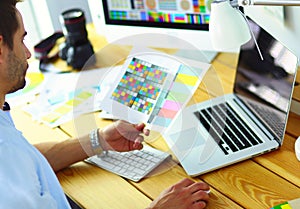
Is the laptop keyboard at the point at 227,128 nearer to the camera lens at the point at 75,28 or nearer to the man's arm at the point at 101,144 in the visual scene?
the man's arm at the point at 101,144

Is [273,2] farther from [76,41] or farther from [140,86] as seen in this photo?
[76,41]

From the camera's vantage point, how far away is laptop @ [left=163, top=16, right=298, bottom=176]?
48.3 inches

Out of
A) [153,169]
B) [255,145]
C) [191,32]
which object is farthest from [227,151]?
[191,32]

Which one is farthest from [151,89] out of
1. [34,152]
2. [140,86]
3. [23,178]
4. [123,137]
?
[23,178]

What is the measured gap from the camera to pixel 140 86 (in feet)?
4.57

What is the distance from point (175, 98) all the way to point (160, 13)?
0.33 m

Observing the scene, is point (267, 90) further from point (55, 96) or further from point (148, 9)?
point (55, 96)

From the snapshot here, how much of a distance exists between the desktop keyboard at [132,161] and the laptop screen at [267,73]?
0.30 meters

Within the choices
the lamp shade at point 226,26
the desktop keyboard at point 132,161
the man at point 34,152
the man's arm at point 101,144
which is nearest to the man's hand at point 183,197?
the man at point 34,152

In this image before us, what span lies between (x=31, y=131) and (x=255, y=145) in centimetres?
65

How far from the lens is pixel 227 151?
4.08 feet

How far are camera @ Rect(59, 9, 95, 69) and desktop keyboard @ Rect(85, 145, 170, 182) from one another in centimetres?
50

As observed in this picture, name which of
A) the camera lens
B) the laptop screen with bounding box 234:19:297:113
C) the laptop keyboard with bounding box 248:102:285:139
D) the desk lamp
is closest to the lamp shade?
the desk lamp

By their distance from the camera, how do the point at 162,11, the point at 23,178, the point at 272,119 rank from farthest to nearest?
the point at 162,11, the point at 272,119, the point at 23,178
